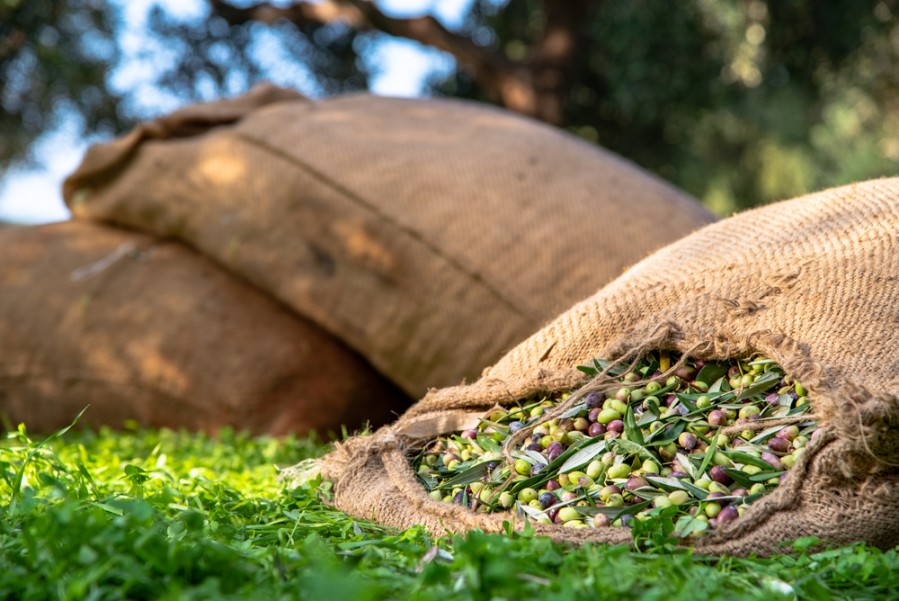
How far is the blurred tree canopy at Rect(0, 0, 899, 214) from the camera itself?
19.7 ft

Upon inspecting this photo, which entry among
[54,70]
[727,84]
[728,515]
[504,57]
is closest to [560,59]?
[504,57]

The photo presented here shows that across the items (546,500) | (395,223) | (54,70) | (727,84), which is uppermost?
(727,84)

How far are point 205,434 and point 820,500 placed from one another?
253cm

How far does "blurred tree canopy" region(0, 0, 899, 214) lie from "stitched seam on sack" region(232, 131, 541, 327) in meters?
2.37

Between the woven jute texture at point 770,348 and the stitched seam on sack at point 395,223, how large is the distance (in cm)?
97

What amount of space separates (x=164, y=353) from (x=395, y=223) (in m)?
1.05

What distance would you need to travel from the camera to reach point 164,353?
362 centimetres

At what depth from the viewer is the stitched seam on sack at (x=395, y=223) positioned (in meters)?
3.37

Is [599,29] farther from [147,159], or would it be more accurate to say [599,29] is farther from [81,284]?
[81,284]

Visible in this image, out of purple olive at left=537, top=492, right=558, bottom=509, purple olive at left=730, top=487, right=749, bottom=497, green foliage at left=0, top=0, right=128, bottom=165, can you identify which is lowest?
purple olive at left=537, top=492, right=558, bottom=509

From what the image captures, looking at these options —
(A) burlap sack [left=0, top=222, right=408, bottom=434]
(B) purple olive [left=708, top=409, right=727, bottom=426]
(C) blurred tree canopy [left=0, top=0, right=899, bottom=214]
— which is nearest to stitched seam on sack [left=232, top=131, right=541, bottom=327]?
(A) burlap sack [left=0, top=222, right=408, bottom=434]

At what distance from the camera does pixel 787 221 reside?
7.45 ft

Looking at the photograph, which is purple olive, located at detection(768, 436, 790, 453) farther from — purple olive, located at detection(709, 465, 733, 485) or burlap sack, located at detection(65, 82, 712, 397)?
burlap sack, located at detection(65, 82, 712, 397)

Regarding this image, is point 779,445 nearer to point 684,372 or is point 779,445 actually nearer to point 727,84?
point 684,372
